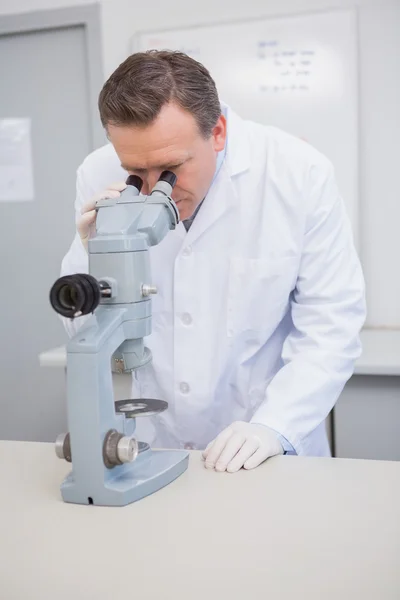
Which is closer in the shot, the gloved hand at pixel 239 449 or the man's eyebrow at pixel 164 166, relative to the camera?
the gloved hand at pixel 239 449

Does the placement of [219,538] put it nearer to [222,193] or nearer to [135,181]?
[135,181]

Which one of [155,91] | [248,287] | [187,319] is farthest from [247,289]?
[155,91]

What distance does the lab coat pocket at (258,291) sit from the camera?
1515mm

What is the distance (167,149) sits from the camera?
1.27 meters

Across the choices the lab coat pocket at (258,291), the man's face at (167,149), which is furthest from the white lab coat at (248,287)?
the man's face at (167,149)

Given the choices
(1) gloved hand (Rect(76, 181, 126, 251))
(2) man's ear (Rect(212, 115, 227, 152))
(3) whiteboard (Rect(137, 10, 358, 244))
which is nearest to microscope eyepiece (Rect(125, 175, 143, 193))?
(1) gloved hand (Rect(76, 181, 126, 251))

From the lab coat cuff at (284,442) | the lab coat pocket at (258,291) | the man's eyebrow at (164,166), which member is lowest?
the lab coat cuff at (284,442)

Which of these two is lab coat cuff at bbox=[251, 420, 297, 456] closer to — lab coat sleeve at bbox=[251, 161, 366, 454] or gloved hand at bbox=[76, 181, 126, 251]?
lab coat sleeve at bbox=[251, 161, 366, 454]

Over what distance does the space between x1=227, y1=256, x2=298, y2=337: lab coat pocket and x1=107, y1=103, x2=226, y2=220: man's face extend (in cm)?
25

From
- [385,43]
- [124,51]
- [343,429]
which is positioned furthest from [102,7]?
[343,429]

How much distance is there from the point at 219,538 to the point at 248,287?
75cm

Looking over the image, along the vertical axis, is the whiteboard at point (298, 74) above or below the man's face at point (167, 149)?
above

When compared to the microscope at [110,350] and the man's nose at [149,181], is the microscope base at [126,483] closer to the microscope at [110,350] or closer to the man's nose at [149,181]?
the microscope at [110,350]

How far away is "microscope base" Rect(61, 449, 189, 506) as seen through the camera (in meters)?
1.00
